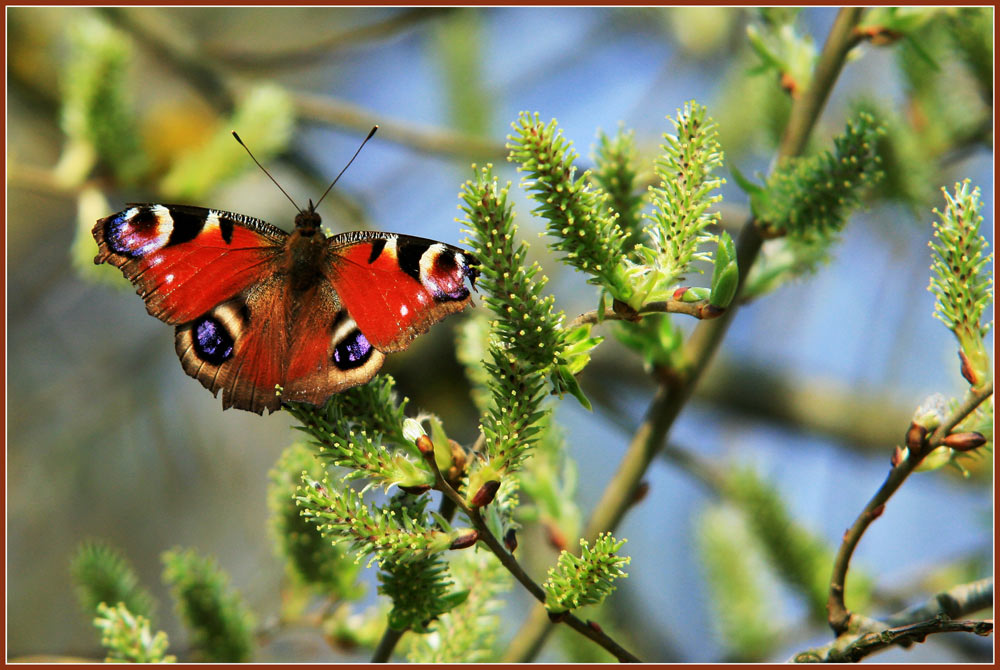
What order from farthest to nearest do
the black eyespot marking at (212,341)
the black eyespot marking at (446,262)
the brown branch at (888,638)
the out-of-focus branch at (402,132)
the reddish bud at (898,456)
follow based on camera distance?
the out-of-focus branch at (402,132) < the black eyespot marking at (212,341) < the black eyespot marking at (446,262) < the reddish bud at (898,456) < the brown branch at (888,638)

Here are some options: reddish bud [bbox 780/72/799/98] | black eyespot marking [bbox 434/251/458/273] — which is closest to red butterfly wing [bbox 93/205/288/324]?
black eyespot marking [bbox 434/251/458/273]

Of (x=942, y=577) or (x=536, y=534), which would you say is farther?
(x=536, y=534)

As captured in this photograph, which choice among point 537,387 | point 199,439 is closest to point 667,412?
point 537,387

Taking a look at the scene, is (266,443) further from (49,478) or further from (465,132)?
(465,132)

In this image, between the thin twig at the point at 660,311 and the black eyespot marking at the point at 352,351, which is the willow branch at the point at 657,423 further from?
the black eyespot marking at the point at 352,351

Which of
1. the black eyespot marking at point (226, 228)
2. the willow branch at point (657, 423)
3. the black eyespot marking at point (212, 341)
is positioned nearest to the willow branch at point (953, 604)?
the willow branch at point (657, 423)
